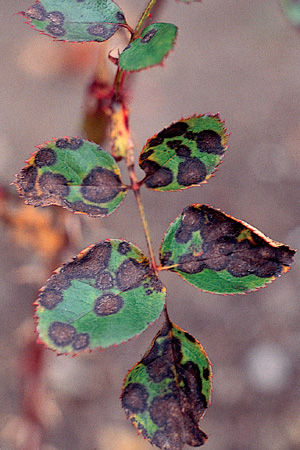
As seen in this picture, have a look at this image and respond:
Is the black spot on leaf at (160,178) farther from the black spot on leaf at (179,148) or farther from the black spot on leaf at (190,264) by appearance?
the black spot on leaf at (190,264)

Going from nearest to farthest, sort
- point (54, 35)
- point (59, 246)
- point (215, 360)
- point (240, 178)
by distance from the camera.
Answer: point (54, 35), point (59, 246), point (215, 360), point (240, 178)

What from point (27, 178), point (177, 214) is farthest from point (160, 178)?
point (177, 214)

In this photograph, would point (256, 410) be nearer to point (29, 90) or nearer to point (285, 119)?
point (285, 119)

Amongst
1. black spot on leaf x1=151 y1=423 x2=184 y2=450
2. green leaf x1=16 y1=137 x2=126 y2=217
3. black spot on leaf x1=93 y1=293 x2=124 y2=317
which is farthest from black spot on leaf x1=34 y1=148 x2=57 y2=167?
black spot on leaf x1=151 y1=423 x2=184 y2=450

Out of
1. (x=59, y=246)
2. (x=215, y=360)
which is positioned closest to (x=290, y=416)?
(x=215, y=360)

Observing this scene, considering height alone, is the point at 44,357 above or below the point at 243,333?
below

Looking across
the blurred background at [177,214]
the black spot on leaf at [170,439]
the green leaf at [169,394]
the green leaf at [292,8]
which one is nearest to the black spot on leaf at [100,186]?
the green leaf at [169,394]
